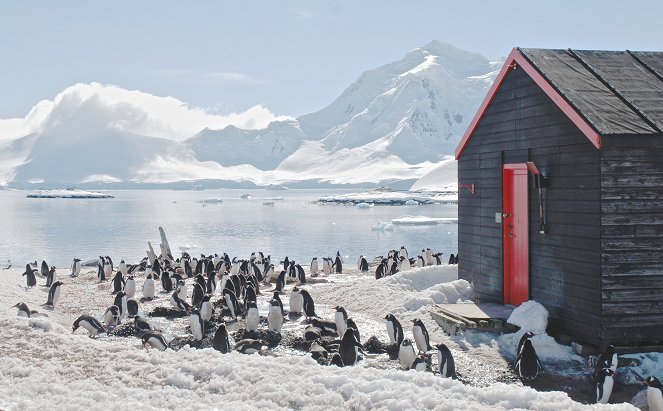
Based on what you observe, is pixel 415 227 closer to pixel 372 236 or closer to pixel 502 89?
pixel 372 236

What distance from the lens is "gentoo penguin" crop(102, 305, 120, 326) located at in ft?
48.8

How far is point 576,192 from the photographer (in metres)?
11.0

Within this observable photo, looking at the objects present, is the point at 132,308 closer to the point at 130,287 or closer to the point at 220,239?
the point at 130,287

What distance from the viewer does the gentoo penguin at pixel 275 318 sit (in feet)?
44.9

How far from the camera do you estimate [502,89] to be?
44.9 feet

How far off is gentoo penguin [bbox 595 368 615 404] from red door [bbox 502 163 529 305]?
330 cm

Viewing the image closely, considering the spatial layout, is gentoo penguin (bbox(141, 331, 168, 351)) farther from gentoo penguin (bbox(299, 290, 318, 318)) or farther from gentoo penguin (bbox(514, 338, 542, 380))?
gentoo penguin (bbox(514, 338, 542, 380))

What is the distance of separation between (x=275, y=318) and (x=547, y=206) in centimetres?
546

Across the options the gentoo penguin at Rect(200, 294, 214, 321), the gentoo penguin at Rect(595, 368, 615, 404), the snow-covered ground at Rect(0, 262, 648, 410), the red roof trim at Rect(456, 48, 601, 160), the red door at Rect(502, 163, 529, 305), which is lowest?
the gentoo penguin at Rect(595, 368, 615, 404)

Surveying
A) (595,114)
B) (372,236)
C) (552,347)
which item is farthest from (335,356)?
(372,236)

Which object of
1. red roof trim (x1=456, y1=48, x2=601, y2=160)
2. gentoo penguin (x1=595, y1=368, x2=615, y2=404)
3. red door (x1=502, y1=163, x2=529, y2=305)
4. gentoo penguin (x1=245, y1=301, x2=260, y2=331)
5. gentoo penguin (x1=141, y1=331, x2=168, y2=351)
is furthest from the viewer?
gentoo penguin (x1=245, y1=301, x2=260, y2=331)

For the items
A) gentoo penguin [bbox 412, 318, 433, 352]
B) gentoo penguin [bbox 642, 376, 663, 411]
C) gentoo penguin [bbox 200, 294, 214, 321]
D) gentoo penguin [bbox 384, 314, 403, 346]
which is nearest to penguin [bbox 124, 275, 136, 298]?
gentoo penguin [bbox 200, 294, 214, 321]

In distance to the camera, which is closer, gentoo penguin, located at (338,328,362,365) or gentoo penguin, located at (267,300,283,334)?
gentoo penguin, located at (338,328,362,365)

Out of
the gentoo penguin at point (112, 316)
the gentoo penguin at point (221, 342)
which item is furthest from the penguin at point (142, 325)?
the gentoo penguin at point (221, 342)
